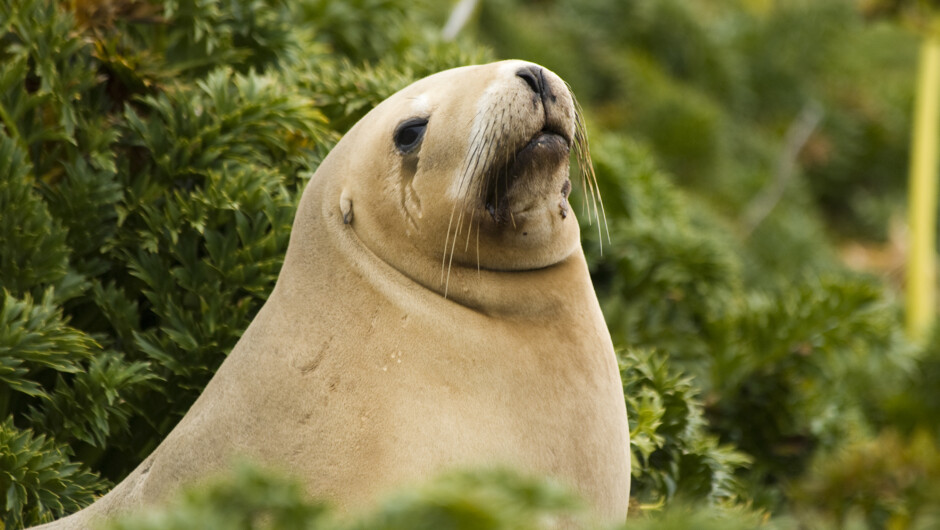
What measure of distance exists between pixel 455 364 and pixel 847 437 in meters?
3.13

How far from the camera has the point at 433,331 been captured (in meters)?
2.18

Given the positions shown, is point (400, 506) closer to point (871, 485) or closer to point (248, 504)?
point (248, 504)

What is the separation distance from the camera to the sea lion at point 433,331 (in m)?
2.09

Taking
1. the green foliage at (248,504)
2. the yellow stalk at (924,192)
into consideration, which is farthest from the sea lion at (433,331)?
the yellow stalk at (924,192)

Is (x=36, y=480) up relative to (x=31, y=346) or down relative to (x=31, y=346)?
down

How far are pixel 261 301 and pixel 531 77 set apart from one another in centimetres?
128

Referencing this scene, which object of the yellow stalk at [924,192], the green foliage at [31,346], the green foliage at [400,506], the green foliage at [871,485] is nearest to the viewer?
the green foliage at [400,506]

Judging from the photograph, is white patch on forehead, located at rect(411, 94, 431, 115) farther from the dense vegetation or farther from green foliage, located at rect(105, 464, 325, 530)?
green foliage, located at rect(105, 464, 325, 530)

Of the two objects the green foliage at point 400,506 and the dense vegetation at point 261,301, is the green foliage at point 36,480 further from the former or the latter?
the green foliage at point 400,506

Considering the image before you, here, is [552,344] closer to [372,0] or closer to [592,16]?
[372,0]

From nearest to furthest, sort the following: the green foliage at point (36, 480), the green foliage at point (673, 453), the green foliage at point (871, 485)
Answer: the green foliage at point (36, 480) → the green foliage at point (673, 453) → the green foliage at point (871, 485)

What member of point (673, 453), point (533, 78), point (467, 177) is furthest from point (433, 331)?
point (673, 453)

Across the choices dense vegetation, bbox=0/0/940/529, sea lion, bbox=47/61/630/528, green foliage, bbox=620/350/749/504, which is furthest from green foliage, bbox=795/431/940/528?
sea lion, bbox=47/61/630/528

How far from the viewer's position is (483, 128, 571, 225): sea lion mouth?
7.02 feet
